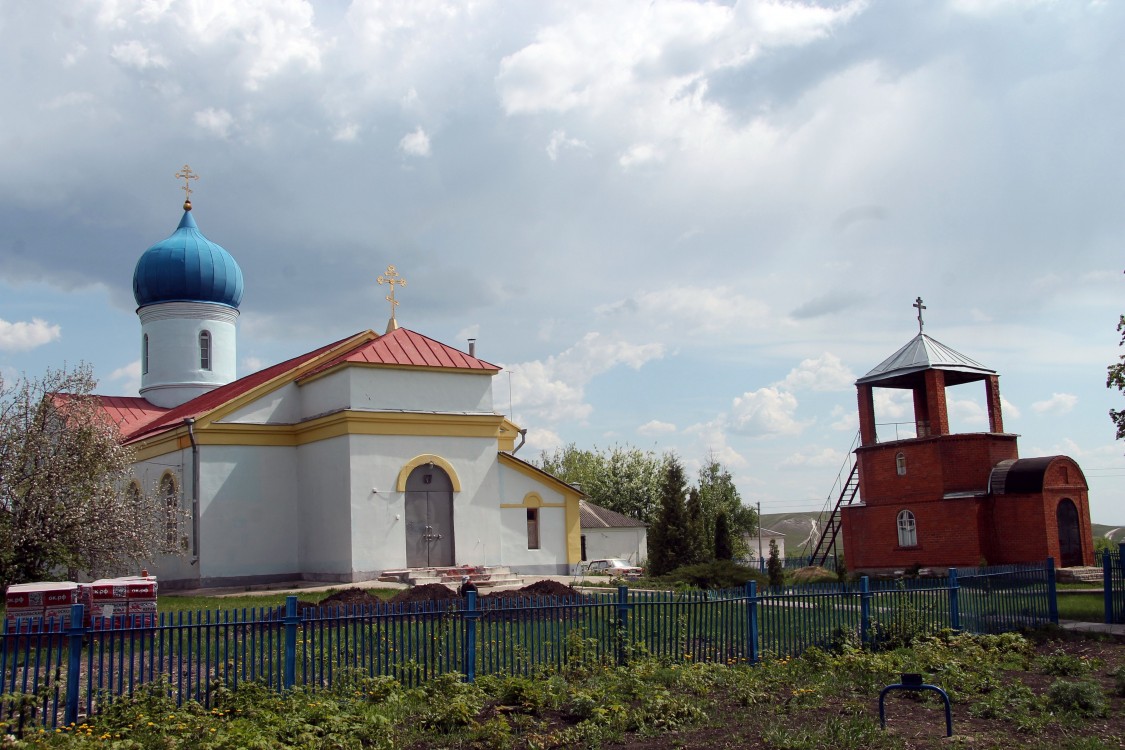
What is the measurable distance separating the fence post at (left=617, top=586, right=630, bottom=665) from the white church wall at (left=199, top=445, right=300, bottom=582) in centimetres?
1538

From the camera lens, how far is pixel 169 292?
3253 centimetres

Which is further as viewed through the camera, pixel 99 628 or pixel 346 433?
pixel 346 433

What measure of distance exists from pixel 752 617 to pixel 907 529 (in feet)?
59.2

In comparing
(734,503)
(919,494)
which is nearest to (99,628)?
(919,494)

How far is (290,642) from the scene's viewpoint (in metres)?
10.3

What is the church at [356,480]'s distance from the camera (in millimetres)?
24266

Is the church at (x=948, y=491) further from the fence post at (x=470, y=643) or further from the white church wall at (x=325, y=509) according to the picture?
the fence post at (x=470, y=643)

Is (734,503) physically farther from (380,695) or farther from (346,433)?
(380,695)

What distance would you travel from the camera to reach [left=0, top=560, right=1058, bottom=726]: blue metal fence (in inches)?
375

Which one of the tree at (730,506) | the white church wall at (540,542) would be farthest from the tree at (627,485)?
the white church wall at (540,542)

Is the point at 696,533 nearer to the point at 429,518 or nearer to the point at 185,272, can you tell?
the point at 429,518

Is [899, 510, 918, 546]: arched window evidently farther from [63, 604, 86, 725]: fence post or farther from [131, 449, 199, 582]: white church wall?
[63, 604, 86, 725]: fence post

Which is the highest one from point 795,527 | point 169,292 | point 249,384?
point 169,292

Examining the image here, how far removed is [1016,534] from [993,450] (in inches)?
103
